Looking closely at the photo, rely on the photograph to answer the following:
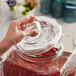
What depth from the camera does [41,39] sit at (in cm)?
49

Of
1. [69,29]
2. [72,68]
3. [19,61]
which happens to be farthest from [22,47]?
[69,29]

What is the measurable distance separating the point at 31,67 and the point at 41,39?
0.07 m

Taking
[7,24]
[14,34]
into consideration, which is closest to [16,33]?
[14,34]

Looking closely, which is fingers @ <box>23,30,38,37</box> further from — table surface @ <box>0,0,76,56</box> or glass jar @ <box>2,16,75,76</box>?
table surface @ <box>0,0,76,56</box>

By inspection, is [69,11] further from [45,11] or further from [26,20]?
[26,20]

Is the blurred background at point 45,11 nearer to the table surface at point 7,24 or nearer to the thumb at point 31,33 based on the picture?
the table surface at point 7,24

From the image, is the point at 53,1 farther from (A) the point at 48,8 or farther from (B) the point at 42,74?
(B) the point at 42,74

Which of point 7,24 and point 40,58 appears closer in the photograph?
point 40,58

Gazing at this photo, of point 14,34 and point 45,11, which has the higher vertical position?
point 14,34

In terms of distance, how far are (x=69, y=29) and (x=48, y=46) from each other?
1.60 feet

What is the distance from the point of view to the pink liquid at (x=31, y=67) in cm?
48

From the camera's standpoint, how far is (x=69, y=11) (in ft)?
3.20

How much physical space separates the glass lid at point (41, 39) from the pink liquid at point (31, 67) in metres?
0.03

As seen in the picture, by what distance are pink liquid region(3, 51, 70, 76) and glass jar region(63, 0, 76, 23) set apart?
493 millimetres
